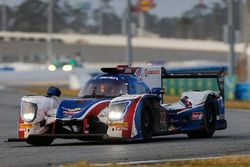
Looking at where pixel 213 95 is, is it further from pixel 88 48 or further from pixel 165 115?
pixel 88 48

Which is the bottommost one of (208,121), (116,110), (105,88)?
(208,121)

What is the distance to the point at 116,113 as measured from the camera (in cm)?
1538

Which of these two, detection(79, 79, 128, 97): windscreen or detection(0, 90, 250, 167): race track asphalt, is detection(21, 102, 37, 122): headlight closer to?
detection(0, 90, 250, 167): race track asphalt

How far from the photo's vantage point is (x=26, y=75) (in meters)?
69.8

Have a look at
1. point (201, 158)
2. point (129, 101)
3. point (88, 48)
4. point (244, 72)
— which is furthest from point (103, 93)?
point (88, 48)

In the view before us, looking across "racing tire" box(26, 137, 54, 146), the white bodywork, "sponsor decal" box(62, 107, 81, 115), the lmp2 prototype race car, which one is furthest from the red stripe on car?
"racing tire" box(26, 137, 54, 146)

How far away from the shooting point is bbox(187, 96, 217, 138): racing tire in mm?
17766

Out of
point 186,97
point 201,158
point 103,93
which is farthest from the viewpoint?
point 186,97

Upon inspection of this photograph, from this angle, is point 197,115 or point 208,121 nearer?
point 197,115

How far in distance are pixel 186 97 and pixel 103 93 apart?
6.84 feet

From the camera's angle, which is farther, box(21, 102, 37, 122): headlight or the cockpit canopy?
the cockpit canopy

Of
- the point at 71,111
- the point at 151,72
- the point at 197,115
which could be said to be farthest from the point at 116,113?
the point at 151,72

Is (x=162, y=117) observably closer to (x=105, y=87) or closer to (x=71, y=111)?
(x=105, y=87)

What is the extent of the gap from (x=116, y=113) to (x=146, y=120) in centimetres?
81
